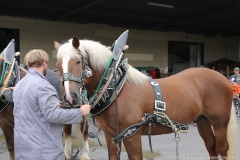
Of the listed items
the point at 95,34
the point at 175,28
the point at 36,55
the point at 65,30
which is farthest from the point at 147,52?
the point at 36,55

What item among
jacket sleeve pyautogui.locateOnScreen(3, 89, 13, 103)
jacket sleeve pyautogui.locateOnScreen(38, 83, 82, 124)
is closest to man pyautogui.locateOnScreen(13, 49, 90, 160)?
jacket sleeve pyautogui.locateOnScreen(38, 83, 82, 124)

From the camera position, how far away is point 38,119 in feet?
7.58

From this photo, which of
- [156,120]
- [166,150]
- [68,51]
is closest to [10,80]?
[68,51]

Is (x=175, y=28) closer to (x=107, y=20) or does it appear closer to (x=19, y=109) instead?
(x=107, y=20)

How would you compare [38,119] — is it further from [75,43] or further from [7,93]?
[7,93]

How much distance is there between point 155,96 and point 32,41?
864 centimetres

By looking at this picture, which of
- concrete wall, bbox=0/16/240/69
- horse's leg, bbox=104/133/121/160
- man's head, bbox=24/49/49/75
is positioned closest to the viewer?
man's head, bbox=24/49/49/75

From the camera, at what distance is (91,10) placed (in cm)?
993

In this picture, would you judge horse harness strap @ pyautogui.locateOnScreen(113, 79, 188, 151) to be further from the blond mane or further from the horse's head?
the horse's head

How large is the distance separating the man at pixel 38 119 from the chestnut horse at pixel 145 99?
0.24 m

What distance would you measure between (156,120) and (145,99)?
0.75 ft

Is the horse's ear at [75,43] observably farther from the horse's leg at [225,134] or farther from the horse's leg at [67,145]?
the horse's leg at [67,145]

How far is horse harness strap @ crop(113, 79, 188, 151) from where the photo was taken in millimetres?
2859

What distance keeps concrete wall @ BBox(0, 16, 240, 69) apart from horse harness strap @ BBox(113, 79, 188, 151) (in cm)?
824
